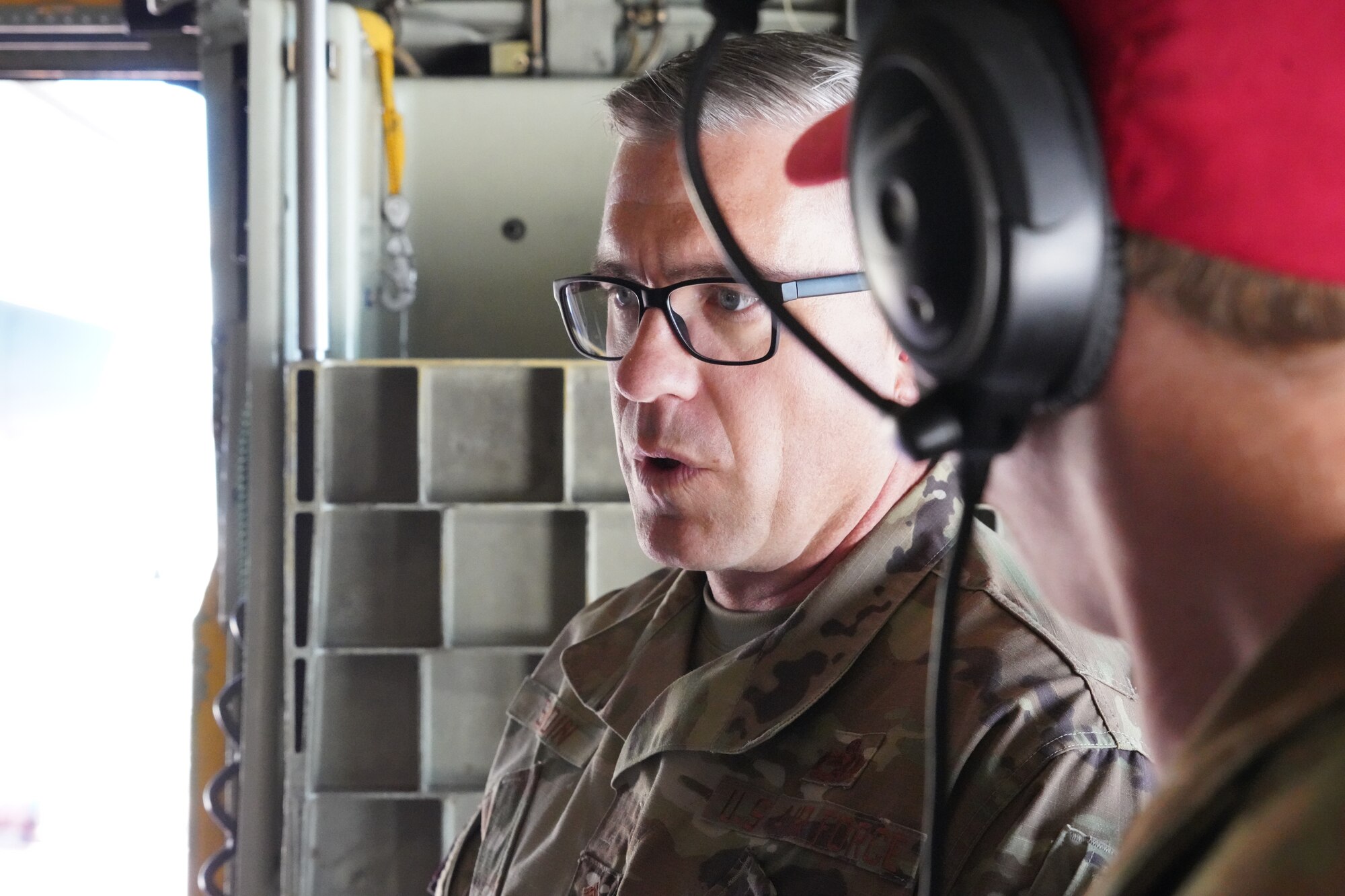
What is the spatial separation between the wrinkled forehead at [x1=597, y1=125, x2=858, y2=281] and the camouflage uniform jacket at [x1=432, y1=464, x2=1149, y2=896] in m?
0.26

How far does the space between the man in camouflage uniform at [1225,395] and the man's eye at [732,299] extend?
2.29ft

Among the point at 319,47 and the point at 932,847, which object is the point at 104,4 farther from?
the point at 932,847

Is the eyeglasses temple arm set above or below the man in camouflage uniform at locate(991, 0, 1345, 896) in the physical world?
above

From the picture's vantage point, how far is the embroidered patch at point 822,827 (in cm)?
83

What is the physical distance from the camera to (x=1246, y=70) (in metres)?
0.35

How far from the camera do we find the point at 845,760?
0.91 meters

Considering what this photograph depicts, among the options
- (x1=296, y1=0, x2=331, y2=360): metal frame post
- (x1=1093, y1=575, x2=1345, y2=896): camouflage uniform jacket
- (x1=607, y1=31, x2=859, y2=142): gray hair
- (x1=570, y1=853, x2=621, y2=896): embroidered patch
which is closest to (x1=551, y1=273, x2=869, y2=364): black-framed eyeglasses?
(x1=607, y1=31, x2=859, y2=142): gray hair

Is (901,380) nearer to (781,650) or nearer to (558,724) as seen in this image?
(781,650)

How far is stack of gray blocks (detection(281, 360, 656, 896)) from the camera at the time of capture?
213 centimetres

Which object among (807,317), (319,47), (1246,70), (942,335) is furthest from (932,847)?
(319,47)

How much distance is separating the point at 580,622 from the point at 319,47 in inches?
56.0

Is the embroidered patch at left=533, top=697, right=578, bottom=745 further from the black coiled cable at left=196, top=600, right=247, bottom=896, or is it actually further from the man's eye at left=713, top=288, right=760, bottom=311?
the black coiled cable at left=196, top=600, right=247, bottom=896

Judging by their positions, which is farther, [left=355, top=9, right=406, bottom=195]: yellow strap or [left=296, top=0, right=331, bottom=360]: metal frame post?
[left=355, top=9, right=406, bottom=195]: yellow strap

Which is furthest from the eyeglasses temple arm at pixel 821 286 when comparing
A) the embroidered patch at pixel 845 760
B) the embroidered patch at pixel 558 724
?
the embroidered patch at pixel 558 724
